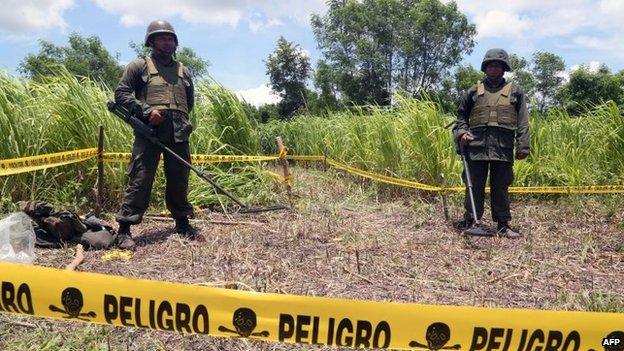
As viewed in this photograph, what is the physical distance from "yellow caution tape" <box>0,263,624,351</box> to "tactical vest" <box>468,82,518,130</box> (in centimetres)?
308

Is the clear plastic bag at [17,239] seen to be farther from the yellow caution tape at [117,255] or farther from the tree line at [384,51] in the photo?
the tree line at [384,51]

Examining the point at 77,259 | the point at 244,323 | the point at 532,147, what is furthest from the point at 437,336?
the point at 532,147

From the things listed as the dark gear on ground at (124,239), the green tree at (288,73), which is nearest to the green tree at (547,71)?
the green tree at (288,73)

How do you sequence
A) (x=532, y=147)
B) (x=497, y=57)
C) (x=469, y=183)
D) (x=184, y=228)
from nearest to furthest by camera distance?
1. (x=184, y=228)
2. (x=497, y=57)
3. (x=469, y=183)
4. (x=532, y=147)

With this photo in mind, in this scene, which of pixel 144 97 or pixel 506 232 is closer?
pixel 144 97

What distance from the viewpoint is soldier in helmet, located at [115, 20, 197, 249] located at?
399 cm

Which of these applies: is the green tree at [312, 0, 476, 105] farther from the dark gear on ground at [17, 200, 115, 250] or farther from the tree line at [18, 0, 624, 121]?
the dark gear on ground at [17, 200, 115, 250]

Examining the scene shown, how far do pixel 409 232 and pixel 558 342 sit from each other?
3.10 metres

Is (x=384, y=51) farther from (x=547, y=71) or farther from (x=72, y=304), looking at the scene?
(x=72, y=304)

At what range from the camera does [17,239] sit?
354cm

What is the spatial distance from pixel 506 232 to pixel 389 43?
92.1ft

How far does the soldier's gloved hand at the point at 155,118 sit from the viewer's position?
3.93m

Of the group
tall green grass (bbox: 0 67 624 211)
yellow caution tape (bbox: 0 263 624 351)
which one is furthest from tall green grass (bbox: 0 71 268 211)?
yellow caution tape (bbox: 0 263 624 351)

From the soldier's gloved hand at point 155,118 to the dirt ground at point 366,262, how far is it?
959 millimetres
